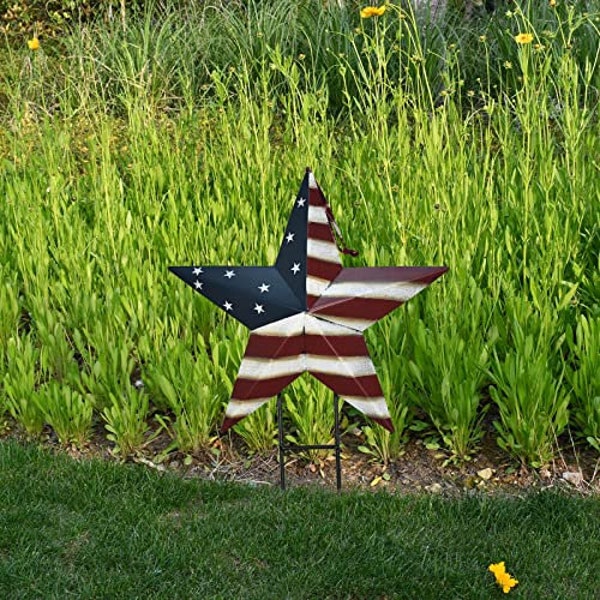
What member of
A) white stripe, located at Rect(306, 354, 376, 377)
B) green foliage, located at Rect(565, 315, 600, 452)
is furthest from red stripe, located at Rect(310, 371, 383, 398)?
green foliage, located at Rect(565, 315, 600, 452)

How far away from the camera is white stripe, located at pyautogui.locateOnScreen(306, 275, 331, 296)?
3.13m

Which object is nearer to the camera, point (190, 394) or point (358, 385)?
point (358, 385)

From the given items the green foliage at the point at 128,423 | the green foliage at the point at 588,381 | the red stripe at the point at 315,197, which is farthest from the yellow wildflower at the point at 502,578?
the green foliage at the point at 128,423

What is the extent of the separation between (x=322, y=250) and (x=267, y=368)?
402mm

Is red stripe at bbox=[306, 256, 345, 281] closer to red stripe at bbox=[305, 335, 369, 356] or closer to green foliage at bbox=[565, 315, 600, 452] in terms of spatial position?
red stripe at bbox=[305, 335, 369, 356]

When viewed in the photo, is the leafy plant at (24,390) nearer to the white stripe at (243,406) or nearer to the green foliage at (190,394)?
the green foliage at (190,394)

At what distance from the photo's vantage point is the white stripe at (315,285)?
313cm

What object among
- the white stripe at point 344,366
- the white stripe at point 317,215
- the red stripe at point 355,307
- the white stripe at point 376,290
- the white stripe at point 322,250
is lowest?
the white stripe at point 344,366

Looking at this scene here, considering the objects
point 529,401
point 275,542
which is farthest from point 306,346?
point 529,401

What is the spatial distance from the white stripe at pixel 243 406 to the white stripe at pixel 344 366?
0.19 meters

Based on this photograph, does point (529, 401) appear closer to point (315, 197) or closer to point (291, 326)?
point (291, 326)

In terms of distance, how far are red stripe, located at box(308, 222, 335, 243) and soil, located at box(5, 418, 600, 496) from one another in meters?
0.85

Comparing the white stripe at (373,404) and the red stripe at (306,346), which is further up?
the red stripe at (306,346)

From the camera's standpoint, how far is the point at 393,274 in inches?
121
